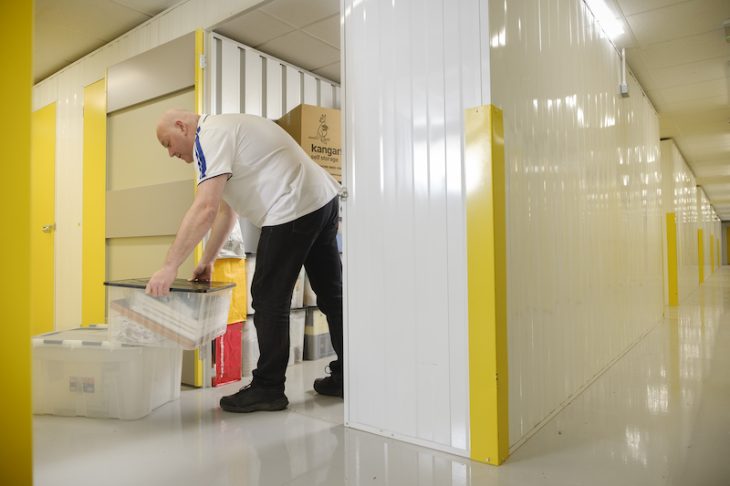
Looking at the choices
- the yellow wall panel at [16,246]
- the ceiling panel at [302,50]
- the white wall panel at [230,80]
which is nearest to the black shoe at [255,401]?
the yellow wall panel at [16,246]

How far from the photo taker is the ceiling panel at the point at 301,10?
2959 millimetres

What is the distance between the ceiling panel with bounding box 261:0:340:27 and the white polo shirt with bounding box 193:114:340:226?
3.42 feet

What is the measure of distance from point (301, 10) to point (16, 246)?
261 centimetres

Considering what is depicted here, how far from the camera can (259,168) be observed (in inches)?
88.5

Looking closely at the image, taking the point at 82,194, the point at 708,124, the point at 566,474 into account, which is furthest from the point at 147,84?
the point at 708,124

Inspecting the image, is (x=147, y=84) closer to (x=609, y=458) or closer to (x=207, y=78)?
(x=207, y=78)

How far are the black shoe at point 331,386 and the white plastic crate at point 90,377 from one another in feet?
2.70

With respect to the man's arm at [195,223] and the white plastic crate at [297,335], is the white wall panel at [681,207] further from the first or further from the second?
the man's arm at [195,223]

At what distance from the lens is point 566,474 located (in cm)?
162

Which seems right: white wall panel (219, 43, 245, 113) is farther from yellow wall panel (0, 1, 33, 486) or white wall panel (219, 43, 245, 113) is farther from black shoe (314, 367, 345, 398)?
yellow wall panel (0, 1, 33, 486)

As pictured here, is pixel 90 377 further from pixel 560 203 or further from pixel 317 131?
pixel 560 203

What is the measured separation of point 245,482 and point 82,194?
10.2ft

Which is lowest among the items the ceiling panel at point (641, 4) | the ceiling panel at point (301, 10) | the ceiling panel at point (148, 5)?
the ceiling panel at point (301, 10)

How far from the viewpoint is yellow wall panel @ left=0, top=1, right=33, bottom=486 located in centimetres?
89
